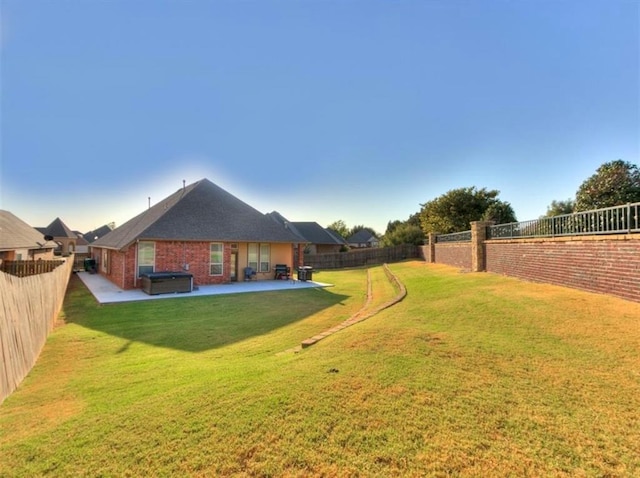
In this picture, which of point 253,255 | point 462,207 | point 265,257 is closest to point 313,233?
point 462,207

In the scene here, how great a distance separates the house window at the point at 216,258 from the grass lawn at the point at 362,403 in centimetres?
1130

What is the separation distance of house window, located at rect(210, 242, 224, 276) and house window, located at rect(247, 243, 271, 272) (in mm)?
1808

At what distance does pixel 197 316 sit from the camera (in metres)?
10.1

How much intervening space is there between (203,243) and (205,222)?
150 centimetres

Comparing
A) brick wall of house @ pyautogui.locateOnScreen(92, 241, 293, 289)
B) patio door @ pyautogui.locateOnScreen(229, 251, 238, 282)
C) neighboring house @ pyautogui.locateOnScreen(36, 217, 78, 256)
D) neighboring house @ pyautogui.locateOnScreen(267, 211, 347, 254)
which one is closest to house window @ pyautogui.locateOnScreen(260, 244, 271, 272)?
brick wall of house @ pyautogui.locateOnScreen(92, 241, 293, 289)

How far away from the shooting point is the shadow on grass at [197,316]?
7715 mm

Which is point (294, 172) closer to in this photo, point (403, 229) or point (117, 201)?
point (117, 201)

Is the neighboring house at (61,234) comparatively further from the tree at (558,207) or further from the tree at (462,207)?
the tree at (558,207)

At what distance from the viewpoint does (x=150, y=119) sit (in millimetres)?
Answer: 14117

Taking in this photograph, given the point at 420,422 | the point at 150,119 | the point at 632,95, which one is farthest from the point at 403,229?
the point at 420,422

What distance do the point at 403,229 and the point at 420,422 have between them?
1420 inches

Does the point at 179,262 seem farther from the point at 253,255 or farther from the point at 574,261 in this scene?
the point at 574,261

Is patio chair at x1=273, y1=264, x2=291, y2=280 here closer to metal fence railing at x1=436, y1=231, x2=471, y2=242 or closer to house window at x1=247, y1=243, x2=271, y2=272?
house window at x1=247, y1=243, x2=271, y2=272

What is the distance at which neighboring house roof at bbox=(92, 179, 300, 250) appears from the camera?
1692 centimetres
